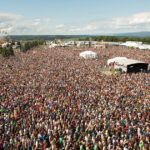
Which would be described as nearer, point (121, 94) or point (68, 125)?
point (68, 125)

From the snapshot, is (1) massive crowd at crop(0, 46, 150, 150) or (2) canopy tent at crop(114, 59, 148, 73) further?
(2) canopy tent at crop(114, 59, 148, 73)

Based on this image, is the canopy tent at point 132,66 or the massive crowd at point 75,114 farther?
the canopy tent at point 132,66

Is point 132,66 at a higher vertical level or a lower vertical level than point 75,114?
lower

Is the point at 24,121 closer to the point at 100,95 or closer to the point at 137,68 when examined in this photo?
the point at 100,95

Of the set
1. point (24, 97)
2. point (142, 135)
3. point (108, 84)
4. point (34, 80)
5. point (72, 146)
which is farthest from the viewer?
point (34, 80)

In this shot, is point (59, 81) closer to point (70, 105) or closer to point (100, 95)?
point (100, 95)

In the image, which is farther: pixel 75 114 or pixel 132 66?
pixel 132 66

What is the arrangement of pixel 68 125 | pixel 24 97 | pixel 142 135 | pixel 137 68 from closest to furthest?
1. pixel 142 135
2. pixel 68 125
3. pixel 24 97
4. pixel 137 68

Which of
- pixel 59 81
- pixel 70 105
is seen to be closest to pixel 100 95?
pixel 70 105
